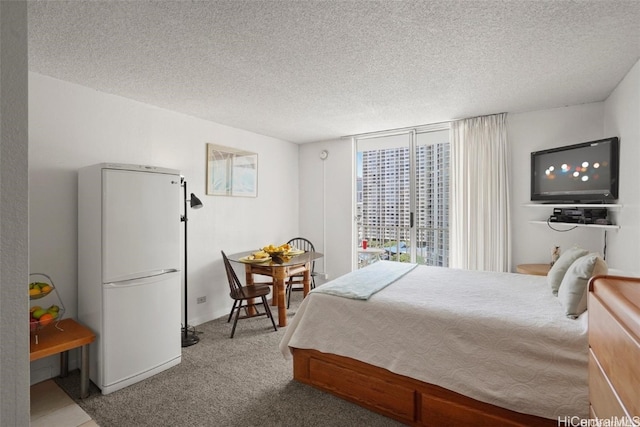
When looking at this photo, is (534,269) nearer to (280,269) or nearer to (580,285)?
(580,285)

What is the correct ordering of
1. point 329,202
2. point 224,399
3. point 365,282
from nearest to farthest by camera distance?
point 224,399, point 365,282, point 329,202

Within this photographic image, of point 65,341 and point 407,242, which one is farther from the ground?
point 407,242

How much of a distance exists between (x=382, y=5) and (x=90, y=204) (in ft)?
8.60

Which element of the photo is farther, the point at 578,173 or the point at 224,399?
the point at 578,173

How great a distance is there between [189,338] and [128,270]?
1.21 m

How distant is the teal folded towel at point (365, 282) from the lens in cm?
235

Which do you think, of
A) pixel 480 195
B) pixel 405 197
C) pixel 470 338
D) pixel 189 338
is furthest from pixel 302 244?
pixel 470 338

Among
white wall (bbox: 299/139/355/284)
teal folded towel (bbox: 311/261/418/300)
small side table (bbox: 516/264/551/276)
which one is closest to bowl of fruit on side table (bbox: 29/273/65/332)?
teal folded towel (bbox: 311/261/418/300)

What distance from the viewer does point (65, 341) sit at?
2.20m

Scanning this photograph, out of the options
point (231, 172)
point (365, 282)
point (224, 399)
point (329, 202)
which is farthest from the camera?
point (329, 202)

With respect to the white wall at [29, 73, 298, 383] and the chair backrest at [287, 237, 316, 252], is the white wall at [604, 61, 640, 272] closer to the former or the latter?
the chair backrest at [287, 237, 316, 252]

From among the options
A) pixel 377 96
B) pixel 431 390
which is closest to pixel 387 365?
pixel 431 390

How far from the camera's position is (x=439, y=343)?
1.89 m

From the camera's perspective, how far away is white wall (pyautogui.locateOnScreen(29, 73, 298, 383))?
254cm
